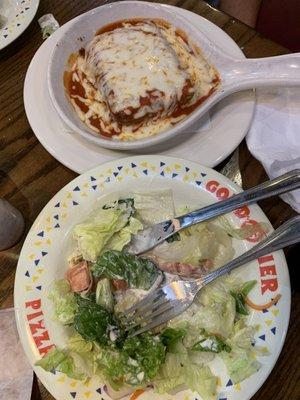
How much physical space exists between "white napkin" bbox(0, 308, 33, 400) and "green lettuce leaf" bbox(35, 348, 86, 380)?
4.0 inches

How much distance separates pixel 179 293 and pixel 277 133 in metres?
0.58

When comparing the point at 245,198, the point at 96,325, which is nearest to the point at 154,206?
the point at 245,198

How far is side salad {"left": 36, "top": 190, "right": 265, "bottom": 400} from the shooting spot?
1008mm

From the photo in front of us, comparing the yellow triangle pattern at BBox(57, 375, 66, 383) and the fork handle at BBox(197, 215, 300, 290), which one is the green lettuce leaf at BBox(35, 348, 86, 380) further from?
the fork handle at BBox(197, 215, 300, 290)

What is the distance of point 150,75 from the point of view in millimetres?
1311

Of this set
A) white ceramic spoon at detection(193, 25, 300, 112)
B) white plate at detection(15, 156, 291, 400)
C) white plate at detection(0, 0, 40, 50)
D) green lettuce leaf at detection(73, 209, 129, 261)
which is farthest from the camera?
white plate at detection(0, 0, 40, 50)

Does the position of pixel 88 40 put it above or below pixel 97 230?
above

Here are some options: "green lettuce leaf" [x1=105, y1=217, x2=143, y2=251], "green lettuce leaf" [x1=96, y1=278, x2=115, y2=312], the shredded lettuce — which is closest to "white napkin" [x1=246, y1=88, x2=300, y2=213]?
the shredded lettuce

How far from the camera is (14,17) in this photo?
156cm

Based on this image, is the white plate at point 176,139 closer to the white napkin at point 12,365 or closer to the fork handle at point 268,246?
the fork handle at point 268,246

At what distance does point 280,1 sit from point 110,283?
1468 mm

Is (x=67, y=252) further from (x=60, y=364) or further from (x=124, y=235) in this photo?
(x=60, y=364)

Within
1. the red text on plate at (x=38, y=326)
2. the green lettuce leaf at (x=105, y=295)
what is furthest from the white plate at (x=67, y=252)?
the green lettuce leaf at (x=105, y=295)

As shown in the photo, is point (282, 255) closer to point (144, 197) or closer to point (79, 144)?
point (144, 197)
